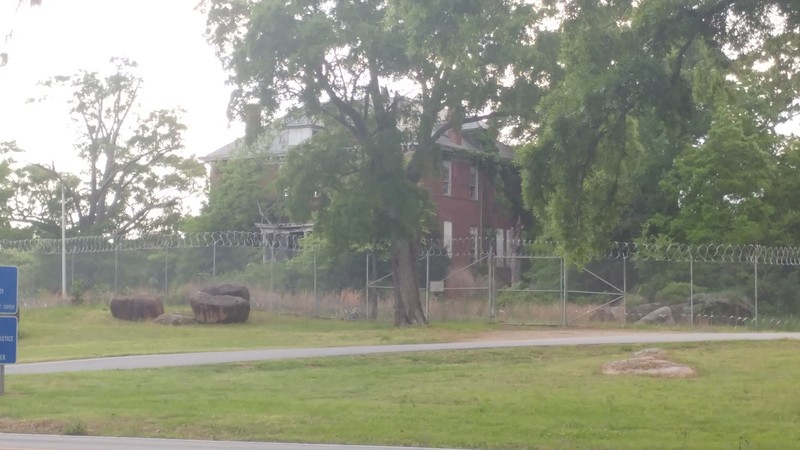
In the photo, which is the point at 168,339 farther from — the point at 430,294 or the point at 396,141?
the point at 430,294

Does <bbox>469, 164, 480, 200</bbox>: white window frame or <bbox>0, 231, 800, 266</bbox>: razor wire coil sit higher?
<bbox>469, 164, 480, 200</bbox>: white window frame

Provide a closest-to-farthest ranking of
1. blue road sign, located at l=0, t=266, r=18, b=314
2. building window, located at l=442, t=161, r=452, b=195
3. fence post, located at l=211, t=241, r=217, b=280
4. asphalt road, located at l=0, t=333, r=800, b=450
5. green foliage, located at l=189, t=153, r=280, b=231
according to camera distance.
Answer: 1. asphalt road, located at l=0, t=333, r=800, b=450
2. blue road sign, located at l=0, t=266, r=18, b=314
3. fence post, located at l=211, t=241, r=217, b=280
4. building window, located at l=442, t=161, r=452, b=195
5. green foliage, located at l=189, t=153, r=280, b=231

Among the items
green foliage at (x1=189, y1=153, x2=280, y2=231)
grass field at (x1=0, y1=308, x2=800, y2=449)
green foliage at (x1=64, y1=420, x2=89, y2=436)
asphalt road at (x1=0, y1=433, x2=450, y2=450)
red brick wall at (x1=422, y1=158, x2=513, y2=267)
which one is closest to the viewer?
asphalt road at (x1=0, y1=433, x2=450, y2=450)

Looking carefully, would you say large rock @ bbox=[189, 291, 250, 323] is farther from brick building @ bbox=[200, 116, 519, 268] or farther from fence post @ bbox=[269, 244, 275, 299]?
brick building @ bbox=[200, 116, 519, 268]

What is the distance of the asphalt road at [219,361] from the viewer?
14.3 m

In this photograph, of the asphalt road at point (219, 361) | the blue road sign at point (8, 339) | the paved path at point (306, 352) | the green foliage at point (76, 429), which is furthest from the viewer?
the paved path at point (306, 352)

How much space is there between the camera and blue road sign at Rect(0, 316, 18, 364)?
19.2m

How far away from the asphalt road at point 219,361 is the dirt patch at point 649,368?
577 cm

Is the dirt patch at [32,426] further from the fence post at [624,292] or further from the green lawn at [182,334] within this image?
the fence post at [624,292]

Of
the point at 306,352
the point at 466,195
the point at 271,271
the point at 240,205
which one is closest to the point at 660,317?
the point at 271,271

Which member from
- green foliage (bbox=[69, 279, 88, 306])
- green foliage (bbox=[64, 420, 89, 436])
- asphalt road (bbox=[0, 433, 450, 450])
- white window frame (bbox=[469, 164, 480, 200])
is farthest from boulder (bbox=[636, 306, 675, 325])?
green foliage (bbox=[64, 420, 89, 436])

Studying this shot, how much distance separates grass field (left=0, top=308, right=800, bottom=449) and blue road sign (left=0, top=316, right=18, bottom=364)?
68cm

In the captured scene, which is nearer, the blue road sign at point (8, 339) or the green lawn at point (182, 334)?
the blue road sign at point (8, 339)

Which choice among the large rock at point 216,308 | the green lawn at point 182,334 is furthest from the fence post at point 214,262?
the large rock at point 216,308
